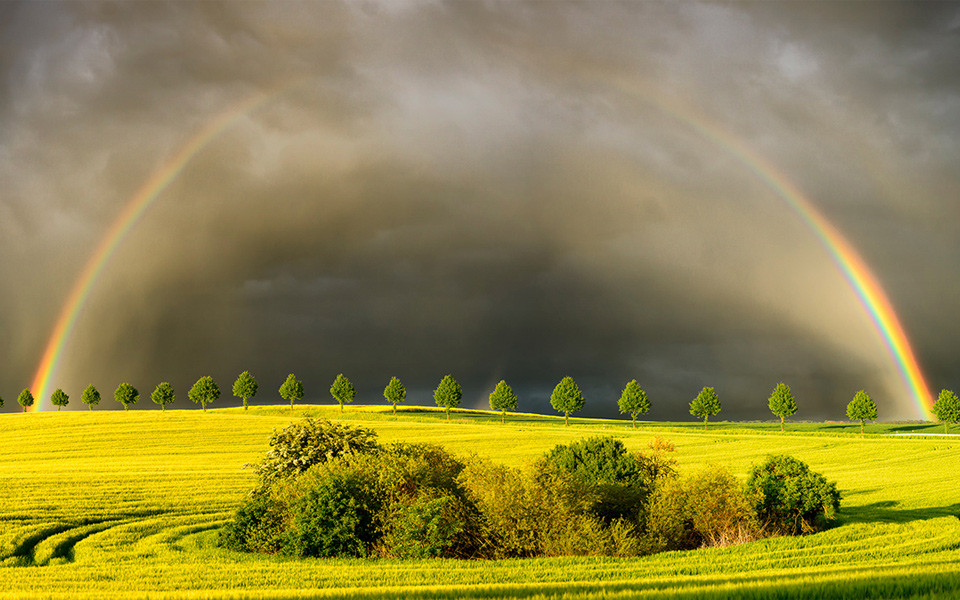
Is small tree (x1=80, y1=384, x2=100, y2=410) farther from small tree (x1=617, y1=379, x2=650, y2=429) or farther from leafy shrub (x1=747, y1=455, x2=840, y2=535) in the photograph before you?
leafy shrub (x1=747, y1=455, x2=840, y2=535)

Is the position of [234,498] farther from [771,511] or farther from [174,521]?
[771,511]

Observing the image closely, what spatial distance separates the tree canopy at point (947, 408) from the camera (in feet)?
390

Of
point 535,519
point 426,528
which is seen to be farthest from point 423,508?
point 535,519

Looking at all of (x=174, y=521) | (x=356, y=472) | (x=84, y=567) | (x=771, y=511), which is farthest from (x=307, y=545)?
(x=771, y=511)

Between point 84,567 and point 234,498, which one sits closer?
point 84,567

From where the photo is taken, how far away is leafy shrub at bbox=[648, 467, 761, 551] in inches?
1060

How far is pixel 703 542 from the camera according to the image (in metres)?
27.8

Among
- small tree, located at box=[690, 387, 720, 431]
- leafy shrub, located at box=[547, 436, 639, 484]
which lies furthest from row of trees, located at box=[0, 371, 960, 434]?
leafy shrub, located at box=[547, 436, 639, 484]

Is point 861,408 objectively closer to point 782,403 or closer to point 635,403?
point 782,403

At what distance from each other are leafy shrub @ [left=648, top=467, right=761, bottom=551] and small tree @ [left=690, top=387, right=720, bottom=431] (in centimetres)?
9980

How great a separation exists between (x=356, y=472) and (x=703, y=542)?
527 inches

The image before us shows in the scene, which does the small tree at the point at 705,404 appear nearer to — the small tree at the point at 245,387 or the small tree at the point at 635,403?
the small tree at the point at 635,403

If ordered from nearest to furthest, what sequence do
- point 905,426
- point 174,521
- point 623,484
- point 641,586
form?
1. point 641,586
2. point 623,484
3. point 174,521
4. point 905,426

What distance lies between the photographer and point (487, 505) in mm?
24188
